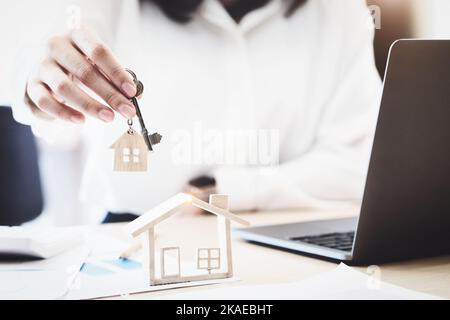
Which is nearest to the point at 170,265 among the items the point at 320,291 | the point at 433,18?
the point at 320,291

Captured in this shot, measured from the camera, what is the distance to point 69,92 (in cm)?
71

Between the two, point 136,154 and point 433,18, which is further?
point 433,18

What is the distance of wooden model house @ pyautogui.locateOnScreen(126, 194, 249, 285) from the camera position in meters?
0.59

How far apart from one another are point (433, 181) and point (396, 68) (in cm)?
15

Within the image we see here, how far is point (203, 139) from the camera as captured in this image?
1.38 meters

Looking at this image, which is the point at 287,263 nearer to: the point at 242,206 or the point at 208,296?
the point at 208,296

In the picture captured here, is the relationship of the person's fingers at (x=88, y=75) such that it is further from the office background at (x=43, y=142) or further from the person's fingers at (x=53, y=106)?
the office background at (x=43, y=142)

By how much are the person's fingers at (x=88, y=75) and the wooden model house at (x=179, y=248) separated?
0.40 ft

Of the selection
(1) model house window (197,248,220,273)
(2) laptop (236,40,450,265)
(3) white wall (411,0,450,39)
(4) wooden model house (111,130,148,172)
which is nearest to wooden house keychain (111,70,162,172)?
(4) wooden model house (111,130,148,172)

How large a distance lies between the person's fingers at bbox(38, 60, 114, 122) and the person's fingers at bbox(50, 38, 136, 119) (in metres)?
0.01

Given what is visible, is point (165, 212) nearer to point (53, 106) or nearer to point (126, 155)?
point (126, 155)

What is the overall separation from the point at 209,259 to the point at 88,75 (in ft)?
0.83

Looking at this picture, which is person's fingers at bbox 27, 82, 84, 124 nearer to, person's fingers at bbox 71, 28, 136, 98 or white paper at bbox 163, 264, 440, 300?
person's fingers at bbox 71, 28, 136, 98

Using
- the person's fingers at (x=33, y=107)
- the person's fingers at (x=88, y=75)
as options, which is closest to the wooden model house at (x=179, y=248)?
the person's fingers at (x=88, y=75)
